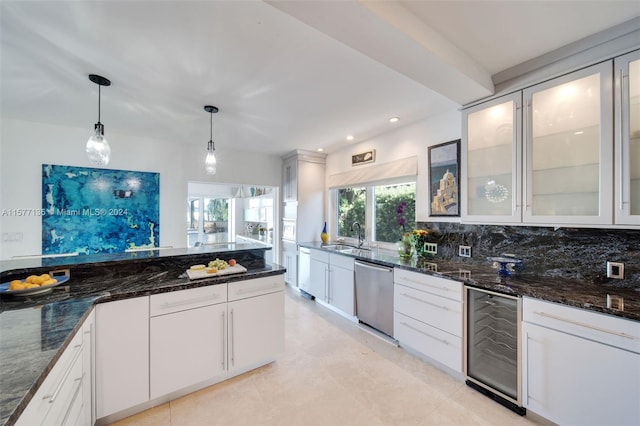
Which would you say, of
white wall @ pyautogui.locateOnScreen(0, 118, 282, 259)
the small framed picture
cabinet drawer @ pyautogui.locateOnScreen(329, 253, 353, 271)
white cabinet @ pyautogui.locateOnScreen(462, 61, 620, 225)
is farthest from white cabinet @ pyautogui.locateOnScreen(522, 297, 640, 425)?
white wall @ pyautogui.locateOnScreen(0, 118, 282, 259)

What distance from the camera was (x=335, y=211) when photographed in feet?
14.9

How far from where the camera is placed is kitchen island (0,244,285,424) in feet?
2.71

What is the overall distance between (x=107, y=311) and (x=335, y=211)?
11.2 feet

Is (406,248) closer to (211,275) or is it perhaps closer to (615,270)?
(615,270)

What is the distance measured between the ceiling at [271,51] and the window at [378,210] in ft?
3.76

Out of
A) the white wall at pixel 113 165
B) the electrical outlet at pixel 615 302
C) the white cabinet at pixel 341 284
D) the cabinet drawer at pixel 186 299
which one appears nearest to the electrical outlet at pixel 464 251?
the electrical outlet at pixel 615 302

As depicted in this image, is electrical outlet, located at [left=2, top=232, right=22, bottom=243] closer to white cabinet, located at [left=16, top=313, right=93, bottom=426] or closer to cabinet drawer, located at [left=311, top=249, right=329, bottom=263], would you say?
white cabinet, located at [left=16, top=313, right=93, bottom=426]

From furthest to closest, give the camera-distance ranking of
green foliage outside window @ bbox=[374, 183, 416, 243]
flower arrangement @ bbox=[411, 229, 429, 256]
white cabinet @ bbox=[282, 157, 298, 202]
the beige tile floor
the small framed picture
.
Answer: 1. white cabinet @ bbox=[282, 157, 298, 202]
2. the small framed picture
3. green foliage outside window @ bbox=[374, 183, 416, 243]
4. flower arrangement @ bbox=[411, 229, 429, 256]
5. the beige tile floor

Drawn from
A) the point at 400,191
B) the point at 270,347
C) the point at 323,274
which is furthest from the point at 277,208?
the point at 270,347

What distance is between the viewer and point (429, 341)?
2.28 metres

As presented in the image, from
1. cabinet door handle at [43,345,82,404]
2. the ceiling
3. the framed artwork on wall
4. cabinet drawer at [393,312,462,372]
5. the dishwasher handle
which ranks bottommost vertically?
cabinet drawer at [393,312,462,372]

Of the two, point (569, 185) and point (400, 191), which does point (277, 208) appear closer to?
point (400, 191)

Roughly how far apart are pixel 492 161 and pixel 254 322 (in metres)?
2.48

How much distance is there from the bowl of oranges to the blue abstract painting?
194cm
